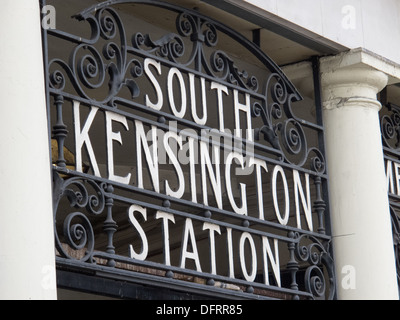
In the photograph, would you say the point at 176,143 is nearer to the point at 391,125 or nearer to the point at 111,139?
the point at 111,139

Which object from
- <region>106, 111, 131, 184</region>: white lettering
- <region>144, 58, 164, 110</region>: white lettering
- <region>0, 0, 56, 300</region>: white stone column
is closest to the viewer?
<region>0, 0, 56, 300</region>: white stone column

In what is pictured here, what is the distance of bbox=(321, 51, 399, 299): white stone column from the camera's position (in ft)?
26.0

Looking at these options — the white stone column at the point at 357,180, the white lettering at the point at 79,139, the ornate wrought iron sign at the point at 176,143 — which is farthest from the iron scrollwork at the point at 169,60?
the white stone column at the point at 357,180

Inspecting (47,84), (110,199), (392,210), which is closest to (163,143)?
(110,199)

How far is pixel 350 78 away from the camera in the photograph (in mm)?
8266

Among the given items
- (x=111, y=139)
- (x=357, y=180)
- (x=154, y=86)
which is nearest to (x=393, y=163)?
(x=357, y=180)

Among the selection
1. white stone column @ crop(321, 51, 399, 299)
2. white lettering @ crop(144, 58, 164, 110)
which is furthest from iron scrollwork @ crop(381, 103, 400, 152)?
white lettering @ crop(144, 58, 164, 110)

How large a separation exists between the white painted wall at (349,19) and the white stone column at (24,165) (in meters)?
2.30

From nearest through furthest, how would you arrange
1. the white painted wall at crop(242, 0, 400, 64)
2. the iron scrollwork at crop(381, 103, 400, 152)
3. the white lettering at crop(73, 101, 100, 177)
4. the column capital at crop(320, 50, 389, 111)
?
the white lettering at crop(73, 101, 100, 177), the white painted wall at crop(242, 0, 400, 64), the column capital at crop(320, 50, 389, 111), the iron scrollwork at crop(381, 103, 400, 152)

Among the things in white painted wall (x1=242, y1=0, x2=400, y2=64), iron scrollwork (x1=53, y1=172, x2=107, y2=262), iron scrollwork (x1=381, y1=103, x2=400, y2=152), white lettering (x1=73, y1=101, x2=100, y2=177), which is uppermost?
white painted wall (x1=242, y1=0, x2=400, y2=64)

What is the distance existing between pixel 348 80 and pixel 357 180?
78 cm

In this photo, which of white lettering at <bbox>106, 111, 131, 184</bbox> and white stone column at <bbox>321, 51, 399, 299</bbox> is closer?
white lettering at <bbox>106, 111, 131, 184</bbox>

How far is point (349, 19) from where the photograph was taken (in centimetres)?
830

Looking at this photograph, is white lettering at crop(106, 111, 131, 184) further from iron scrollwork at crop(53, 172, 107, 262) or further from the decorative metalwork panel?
the decorative metalwork panel
